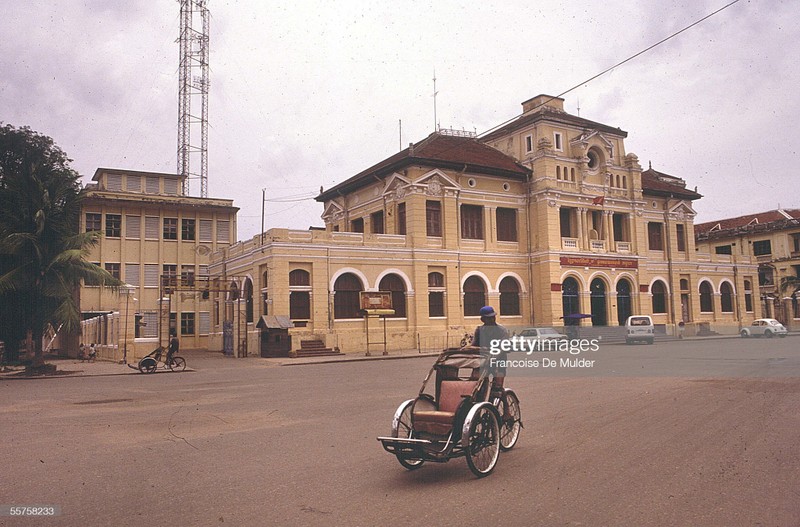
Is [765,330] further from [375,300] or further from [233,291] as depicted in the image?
[233,291]

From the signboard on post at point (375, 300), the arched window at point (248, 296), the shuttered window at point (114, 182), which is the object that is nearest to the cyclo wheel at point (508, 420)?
the signboard on post at point (375, 300)

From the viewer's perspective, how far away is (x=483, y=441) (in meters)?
7.01

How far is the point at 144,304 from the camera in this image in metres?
42.9

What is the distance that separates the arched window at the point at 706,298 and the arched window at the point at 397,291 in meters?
27.4

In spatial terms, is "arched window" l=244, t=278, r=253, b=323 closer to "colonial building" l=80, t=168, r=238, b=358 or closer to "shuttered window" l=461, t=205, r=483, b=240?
"colonial building" l=80, t=168, r=238, b=358

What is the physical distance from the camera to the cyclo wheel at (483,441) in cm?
678

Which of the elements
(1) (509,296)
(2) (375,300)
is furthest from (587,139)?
(2) (375,300)

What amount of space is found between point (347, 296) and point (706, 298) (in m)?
31.7

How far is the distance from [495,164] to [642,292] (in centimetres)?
1414

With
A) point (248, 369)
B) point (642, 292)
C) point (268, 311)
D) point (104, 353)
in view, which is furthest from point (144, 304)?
point (642, 292)

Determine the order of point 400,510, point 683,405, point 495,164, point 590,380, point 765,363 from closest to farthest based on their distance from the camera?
point 400,510
point 683,405
point 590,380
point 765,363
point 495,164

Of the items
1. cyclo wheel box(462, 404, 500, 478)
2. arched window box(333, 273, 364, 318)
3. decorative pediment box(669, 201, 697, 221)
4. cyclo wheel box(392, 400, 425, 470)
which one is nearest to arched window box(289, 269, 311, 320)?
arched window box(333, 273, 364, 318)

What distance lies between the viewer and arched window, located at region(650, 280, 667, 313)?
47625 millimetres

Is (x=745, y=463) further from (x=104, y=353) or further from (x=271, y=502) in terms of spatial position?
(x=104, y=353)
